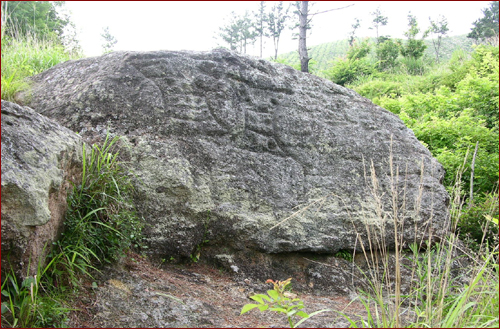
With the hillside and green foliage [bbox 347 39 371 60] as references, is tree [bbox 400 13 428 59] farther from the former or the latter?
the hillside

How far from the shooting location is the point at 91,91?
3178 millimetres

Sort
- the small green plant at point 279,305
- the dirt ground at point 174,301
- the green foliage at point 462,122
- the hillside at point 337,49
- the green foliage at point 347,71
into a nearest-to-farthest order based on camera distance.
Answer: the small green plant at point 279,305, the dirt ground at point 174,301, the green foliage at point 462,122, the green foliage at point 347,71, the hillside at point 337,49

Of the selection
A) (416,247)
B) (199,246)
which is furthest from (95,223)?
(416,247)

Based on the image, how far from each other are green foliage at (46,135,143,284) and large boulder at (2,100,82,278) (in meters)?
0.09

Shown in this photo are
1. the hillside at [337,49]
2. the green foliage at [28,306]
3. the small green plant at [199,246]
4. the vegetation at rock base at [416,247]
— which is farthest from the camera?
the hillside at [337,49]

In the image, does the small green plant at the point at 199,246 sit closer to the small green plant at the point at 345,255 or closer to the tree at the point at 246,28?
the small green plant at the point at 345,255

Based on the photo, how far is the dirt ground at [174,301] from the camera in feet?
6.68

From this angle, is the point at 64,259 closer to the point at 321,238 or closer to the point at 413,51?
the point at 321,238

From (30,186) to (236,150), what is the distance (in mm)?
1703

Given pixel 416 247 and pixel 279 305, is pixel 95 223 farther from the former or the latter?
pixel 416 247

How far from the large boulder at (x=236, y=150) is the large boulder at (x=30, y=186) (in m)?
0.71

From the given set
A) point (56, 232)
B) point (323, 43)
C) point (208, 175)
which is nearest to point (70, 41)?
point (208, 175)

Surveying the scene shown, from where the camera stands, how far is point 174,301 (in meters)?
2.28

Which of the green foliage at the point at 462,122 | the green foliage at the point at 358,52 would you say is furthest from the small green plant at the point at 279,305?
the green foliage at the point at 358,52
